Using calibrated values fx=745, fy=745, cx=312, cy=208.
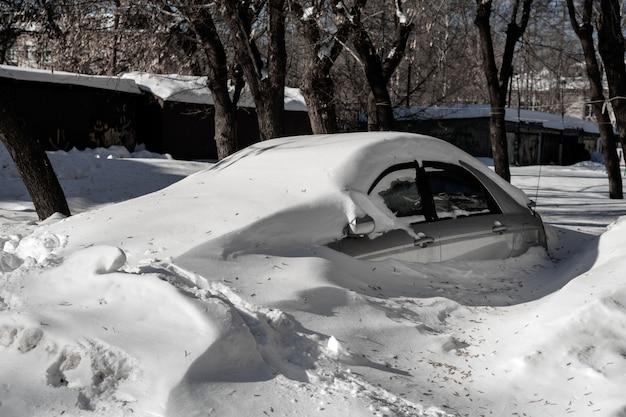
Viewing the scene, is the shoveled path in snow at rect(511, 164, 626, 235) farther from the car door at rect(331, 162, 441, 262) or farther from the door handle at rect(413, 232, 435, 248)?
the door handle at rect(413, 232, 435, 248)

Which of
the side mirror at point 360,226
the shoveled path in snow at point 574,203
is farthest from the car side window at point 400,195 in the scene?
the shoveled path in snow at point 574,203

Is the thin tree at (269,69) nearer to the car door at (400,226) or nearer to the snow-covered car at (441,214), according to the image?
the snow-covered car at (441,214)

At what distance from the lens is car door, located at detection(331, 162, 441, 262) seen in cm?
561

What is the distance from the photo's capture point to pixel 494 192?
692 cm

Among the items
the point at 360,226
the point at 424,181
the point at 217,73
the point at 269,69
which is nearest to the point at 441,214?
the point at 424,181

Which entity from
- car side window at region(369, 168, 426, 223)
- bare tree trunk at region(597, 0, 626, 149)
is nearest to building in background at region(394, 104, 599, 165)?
bare tree trunk at region(597, 0, 626, 149)

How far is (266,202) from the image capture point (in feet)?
18.3

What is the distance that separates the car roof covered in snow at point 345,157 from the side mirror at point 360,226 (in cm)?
35

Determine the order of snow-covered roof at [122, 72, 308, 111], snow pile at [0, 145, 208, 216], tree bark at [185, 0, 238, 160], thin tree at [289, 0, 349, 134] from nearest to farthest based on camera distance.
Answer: thin tree at [289, 0, 349, 134] < tree bark at [185, 0, 238, 160] < snow pile at [0, 145, 208, 216] < snow-covered roof at [122, 72, 308, 111]

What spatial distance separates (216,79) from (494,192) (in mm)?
9428

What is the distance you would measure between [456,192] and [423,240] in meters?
0.84

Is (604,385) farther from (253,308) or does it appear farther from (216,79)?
(216,79)

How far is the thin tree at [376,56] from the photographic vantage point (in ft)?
41.5

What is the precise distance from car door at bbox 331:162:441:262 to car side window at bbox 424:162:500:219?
0.19m
